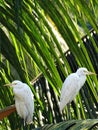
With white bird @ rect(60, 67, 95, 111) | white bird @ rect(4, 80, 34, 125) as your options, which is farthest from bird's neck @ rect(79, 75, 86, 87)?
white bird @ rect(4, 80, 34, 125)

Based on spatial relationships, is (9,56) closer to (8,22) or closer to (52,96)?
(8,22)

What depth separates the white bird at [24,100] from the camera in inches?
73.9

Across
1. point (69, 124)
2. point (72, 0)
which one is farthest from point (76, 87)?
point (69, 124)

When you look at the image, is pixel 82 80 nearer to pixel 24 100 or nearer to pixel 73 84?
pixel 73 84

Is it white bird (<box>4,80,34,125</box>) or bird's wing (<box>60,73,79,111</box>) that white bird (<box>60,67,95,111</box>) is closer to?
bird's wing (<box>60,73,79,111</box>)

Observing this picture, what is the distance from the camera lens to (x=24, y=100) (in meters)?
2.02

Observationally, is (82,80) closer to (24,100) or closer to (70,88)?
(70,88)

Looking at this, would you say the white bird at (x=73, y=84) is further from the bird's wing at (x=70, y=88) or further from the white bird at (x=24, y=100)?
the white bird at (x=24, y=100)

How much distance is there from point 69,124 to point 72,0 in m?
0.54

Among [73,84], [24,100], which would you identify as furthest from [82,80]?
[24,100]

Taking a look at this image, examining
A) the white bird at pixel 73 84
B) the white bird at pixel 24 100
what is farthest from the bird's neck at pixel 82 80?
the white bird at pixel 24 100

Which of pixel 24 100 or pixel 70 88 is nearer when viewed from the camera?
pixel 24 100

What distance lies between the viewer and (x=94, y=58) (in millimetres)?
2396

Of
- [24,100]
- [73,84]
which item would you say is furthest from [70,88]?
[24,100]
